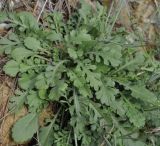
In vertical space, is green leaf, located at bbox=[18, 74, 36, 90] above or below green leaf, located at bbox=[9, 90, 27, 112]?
above

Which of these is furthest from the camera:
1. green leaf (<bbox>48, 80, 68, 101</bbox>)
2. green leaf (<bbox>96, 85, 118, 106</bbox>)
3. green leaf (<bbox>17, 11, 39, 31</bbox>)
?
green leaf (<bbox>17, 11, 39, 31</bbox>)

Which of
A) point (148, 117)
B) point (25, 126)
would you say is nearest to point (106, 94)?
point (148, 117)

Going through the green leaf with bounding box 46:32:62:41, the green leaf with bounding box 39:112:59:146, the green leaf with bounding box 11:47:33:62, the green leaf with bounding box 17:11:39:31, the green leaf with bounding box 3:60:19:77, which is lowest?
the green leaf with bounding box 39:112:59:146

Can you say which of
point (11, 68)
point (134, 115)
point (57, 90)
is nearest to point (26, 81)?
point (11, 68)

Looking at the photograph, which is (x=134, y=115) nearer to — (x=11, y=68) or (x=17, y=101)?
(x=17, y=101)

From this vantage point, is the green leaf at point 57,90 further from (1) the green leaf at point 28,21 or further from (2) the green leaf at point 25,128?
(1) the green leaf at point 28,21

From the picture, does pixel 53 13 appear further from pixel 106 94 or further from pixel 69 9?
pixel 106 94

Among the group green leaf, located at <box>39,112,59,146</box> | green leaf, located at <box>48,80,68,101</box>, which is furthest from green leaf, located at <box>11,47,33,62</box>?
green leaf, located at <box>39,112,59,146</box>

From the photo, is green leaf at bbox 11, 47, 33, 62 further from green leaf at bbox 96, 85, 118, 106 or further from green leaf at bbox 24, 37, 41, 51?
green leaf at bbox 96, 85, 118, 106
